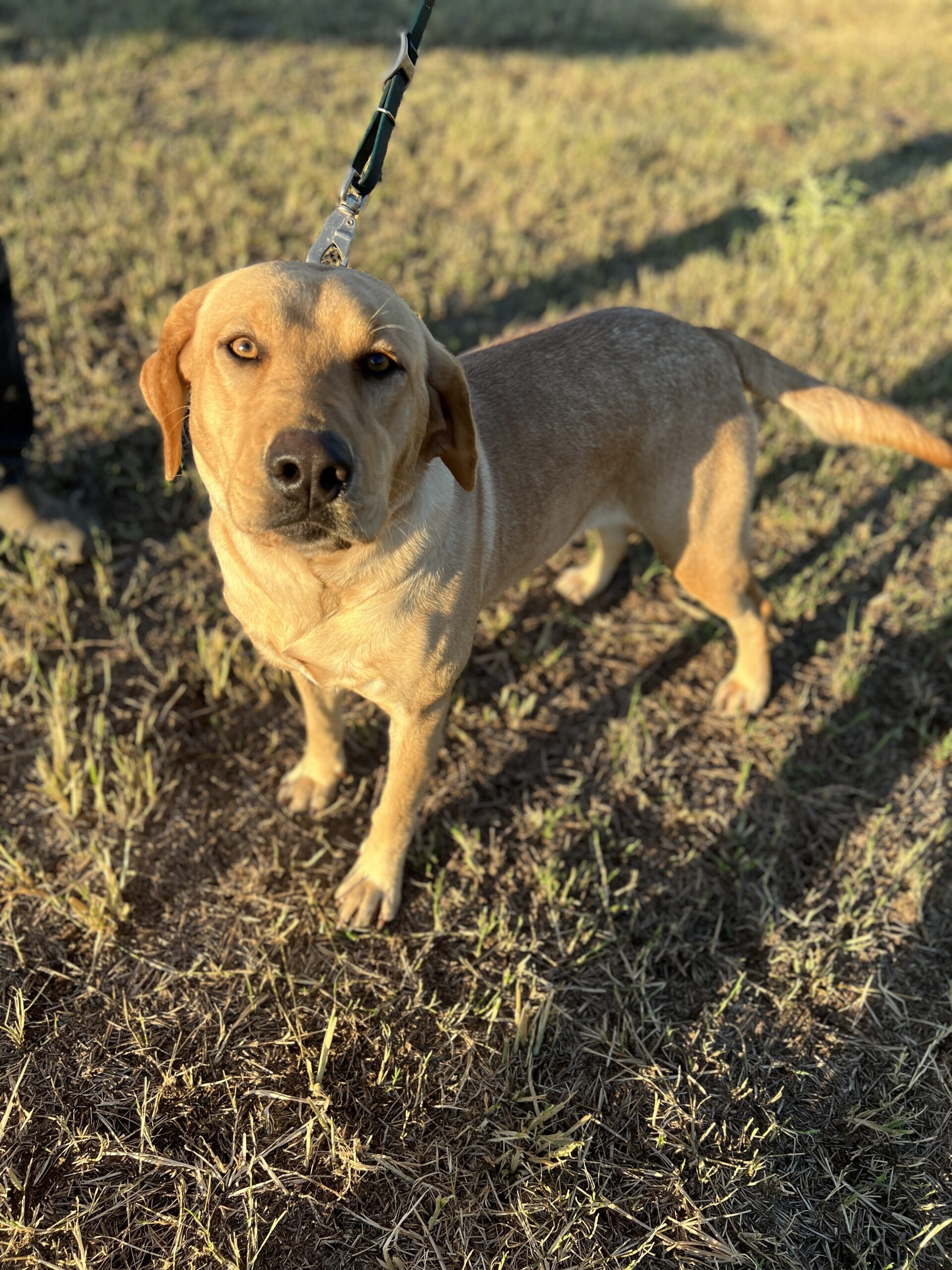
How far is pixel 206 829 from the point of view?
294 centimetres

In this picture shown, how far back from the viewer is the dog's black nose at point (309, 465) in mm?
1709

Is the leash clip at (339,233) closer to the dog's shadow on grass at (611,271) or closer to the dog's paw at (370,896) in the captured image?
the dog's paw at (370,896)

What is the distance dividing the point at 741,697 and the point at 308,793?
72.9 inches

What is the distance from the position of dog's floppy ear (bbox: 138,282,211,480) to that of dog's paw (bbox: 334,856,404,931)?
1414 mm

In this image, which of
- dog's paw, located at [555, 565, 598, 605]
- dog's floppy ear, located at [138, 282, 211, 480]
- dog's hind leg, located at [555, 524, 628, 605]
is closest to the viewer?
dog's floppy ear, located at [138, 282, 211, 480]

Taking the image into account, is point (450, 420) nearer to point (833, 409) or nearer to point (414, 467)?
point (414, 467)

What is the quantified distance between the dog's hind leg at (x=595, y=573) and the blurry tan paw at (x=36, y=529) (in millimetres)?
2249

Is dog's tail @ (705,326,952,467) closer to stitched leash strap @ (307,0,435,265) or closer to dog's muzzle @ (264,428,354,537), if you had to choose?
stitched leash strap @ (307,0,435,265)

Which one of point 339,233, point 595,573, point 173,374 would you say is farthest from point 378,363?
point 595,573

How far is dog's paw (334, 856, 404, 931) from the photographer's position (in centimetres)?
268

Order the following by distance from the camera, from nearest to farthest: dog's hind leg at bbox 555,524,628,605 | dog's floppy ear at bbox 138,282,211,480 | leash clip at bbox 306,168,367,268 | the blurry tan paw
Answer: dog's floppy ear at bbox 138,282,211,480 → leash clip at bbox 306,168,367,268 → the blurry tan paw → dog's hind leg at bbox 555,524,628,605

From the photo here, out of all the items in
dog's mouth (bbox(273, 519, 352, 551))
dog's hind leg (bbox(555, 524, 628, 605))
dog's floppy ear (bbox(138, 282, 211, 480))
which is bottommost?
dog's hind leg (bbox(555, 524, 628, 605))

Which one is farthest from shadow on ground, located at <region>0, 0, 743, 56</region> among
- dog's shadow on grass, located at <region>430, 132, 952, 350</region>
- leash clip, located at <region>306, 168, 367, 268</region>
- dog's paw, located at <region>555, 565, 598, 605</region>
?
dog's paw, located at <region>555, 565, 598, 605</region>

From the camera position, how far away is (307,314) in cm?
190
